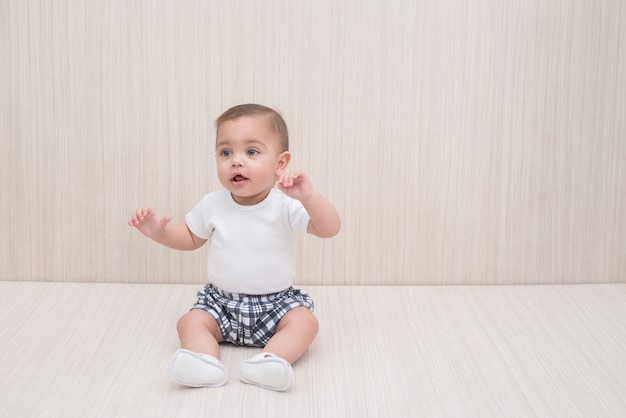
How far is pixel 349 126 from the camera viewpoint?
1659 mm

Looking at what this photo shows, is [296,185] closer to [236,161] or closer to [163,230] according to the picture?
[236,161]

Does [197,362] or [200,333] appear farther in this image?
[200,333]

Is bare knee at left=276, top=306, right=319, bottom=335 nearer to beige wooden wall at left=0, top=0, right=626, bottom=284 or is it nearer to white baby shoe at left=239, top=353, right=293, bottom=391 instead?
white baby shoe at left=239, top=353, right=293, bottom=391

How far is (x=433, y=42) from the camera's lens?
1.64 m

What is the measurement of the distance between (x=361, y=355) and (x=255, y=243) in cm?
28

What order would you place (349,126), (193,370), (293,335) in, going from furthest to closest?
(349,126)
(293,335)
(193,370)

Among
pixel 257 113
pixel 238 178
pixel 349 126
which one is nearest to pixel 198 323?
pixel 238 178

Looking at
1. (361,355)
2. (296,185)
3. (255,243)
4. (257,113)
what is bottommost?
(361,355)

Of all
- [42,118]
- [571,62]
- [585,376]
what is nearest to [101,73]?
[42,118]

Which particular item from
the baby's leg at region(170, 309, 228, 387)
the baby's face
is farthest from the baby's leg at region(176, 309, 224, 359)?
the baby's face

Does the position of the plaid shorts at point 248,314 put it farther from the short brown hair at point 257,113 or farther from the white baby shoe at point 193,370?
the short brown hair at point 257,113

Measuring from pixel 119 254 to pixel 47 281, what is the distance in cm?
18

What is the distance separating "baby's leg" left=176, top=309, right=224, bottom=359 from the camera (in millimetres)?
1288

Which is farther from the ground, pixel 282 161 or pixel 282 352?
pixel 282 161
